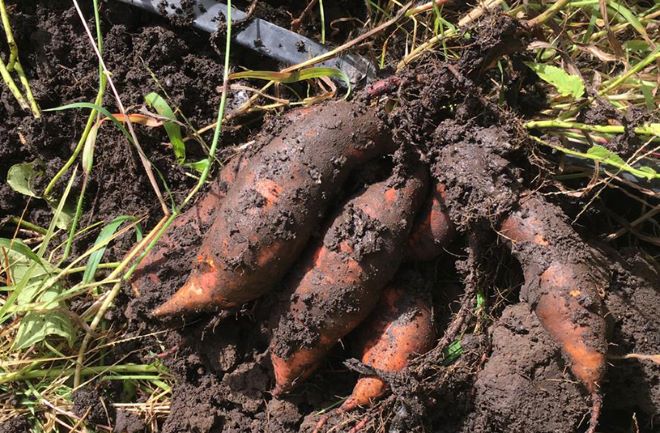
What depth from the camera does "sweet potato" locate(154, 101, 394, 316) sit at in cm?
139

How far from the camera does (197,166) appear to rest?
1.65 m

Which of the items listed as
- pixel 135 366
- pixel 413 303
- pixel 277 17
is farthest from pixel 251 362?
pixel 277 17

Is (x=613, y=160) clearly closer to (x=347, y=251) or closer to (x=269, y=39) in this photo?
(x=347, y=251)

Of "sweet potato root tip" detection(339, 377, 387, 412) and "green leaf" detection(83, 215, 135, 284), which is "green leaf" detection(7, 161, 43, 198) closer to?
"green leaf" detection(83, 215, 135, 284)

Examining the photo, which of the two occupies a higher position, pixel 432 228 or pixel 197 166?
pixel 197 166

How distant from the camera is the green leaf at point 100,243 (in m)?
1.57

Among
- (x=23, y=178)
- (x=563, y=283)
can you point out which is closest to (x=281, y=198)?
(x=563, y=283)

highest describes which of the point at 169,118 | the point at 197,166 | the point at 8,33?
the point at 8,33

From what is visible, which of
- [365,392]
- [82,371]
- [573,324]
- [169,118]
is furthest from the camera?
[82,371]

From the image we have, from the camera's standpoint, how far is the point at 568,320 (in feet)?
4.45

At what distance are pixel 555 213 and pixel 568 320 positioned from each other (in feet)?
0.84

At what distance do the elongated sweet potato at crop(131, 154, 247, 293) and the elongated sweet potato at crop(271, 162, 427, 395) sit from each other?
286 millimetres

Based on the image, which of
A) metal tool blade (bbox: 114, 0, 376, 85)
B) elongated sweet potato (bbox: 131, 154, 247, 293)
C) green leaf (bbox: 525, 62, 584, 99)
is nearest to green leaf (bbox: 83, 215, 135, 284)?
elongated sweet potato (bbox: 131, 154, 247, 293)

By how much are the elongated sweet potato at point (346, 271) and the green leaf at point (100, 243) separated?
51cm
